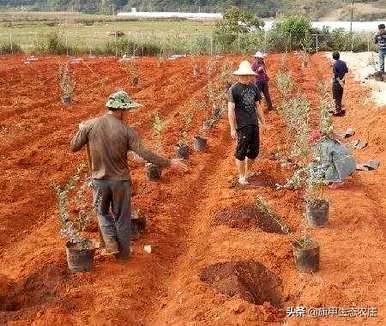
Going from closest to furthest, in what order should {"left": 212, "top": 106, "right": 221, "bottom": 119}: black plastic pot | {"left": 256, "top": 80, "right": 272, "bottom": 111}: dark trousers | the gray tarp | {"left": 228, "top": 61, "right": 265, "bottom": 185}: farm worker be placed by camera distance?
{"left": 228, "top": 61, "right": 265, "bottom": 185}: farm worker < the gray tarp < {"left": 212, "top": 106, "right": 221, "bottom": 119}: black plastic pot < {"left": 256, "top": 80, "right": 272, "bottom": 111}: dark trousers

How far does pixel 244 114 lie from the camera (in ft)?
27.6

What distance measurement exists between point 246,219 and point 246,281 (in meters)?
1.43

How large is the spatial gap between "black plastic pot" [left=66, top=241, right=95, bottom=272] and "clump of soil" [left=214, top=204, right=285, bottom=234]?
74.2 inches

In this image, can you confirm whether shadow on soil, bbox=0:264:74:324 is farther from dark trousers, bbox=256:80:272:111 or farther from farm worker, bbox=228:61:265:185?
dark trousers, bbox=256:80:272:111

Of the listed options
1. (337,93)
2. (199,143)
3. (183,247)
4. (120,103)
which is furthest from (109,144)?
(337,93)

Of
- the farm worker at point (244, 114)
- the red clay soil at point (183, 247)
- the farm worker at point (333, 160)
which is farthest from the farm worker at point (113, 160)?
the farm worker at point (333, 160)

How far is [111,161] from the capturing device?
5895 millimetres

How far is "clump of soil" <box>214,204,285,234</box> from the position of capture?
7.16 metres

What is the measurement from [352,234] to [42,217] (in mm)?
3750

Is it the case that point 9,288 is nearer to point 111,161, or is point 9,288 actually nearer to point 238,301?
point 111,161

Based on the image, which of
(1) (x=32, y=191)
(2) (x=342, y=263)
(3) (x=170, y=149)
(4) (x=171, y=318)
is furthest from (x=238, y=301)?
(3) (x=170, y=149)

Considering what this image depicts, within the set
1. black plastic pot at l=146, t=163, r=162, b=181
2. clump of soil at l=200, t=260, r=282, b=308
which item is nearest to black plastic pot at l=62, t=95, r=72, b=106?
black plastic pot at l=146, t=163, r=162, b=181

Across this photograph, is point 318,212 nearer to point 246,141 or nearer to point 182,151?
point 246,141

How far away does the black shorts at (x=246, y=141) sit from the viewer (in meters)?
8.44
